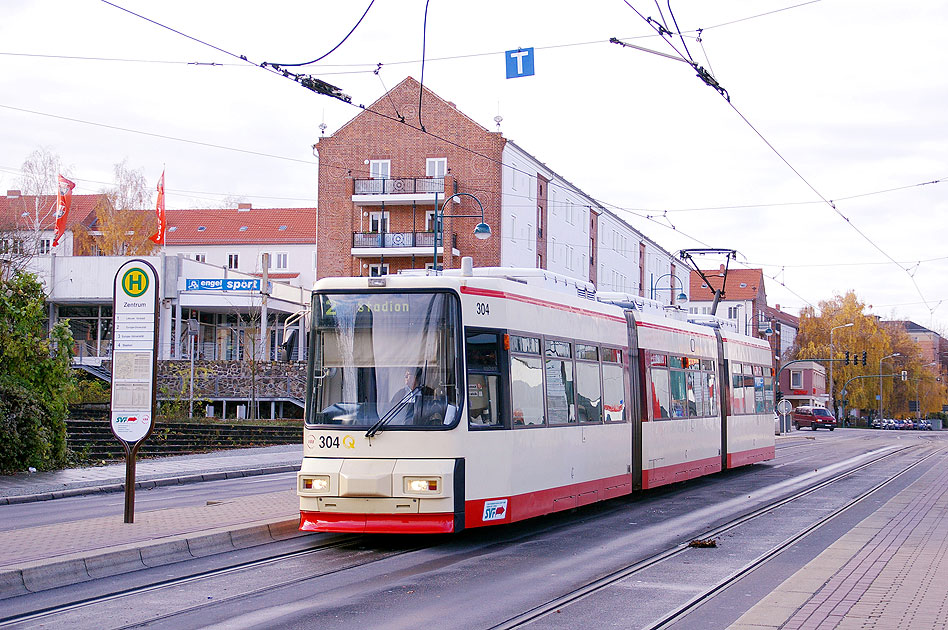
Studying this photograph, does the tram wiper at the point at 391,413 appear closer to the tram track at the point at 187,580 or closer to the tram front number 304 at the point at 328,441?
the tram front number 304 at the point at 328,441

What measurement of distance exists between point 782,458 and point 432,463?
2263cm

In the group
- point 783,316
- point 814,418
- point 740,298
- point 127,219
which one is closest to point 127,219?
point 127,219

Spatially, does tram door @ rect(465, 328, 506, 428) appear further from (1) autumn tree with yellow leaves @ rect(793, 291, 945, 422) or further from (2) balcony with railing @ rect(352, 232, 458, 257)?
(1) autumn tree with yellow leaves @ rect(793, 291, 945, 422)

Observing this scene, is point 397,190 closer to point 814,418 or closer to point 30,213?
point 30,213

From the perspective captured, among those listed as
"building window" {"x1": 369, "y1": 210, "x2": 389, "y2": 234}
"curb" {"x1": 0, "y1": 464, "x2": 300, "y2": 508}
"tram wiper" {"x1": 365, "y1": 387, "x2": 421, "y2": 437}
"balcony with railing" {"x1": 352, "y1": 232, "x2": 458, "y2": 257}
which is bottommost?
"curb" {"x1": 0, "y1": 464, "x2": 300, "y2": 508}

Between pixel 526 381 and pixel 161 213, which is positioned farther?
pixel 161 213

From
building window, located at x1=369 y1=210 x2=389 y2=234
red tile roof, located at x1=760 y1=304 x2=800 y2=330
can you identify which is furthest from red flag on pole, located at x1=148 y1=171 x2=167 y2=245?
red tile roof, located at x1=760 y1=304 x2=800 y2=330

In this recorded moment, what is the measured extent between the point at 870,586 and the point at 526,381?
5141 mm

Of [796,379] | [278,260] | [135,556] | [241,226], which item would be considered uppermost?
[241,226]

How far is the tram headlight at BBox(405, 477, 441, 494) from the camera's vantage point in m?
11.4

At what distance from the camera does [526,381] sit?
1324 cm

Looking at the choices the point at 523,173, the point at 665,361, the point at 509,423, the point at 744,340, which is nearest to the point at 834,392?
the point at 523,173

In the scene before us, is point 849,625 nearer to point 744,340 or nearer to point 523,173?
point 744,340

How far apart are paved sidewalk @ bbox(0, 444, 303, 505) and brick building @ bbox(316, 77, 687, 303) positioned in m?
26.3
